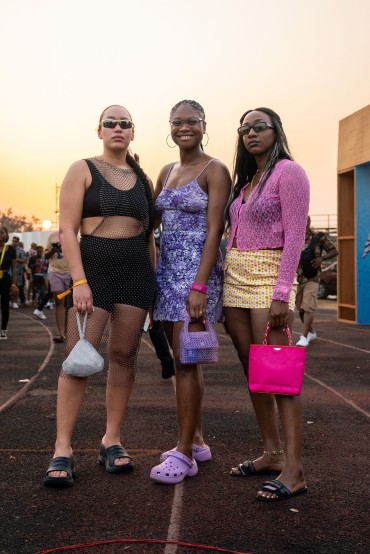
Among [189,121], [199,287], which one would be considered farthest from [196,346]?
[189,121]

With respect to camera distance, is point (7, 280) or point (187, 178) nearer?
point (187, 178)

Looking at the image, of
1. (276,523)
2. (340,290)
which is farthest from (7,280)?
(276,523)

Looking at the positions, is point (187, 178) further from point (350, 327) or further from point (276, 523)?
point (350, 327)

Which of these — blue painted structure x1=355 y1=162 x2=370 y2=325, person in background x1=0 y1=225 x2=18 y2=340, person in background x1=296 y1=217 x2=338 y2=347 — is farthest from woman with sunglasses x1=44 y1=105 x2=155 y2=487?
blue painted structure x1=355 y1=162 x2=370 y2=325

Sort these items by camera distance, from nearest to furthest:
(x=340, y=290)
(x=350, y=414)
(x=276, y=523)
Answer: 1. (x=276, y=523)
2. (x=350, y=414)
3. (x=340, y=290)

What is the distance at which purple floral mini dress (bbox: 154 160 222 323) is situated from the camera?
4223 millimetres

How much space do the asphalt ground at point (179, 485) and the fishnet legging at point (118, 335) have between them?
564 millimetres

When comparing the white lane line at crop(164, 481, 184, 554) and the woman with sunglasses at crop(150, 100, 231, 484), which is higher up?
the woman with sunglasses at crop(150, 100, 231, 484)

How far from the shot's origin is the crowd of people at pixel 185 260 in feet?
13.0

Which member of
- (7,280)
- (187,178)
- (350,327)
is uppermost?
(187,178)

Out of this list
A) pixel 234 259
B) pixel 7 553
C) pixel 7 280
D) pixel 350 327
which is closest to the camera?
pixel 7 553

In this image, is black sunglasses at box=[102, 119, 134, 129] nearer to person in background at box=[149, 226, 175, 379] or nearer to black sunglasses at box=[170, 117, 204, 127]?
black sunglasses at box=[170, 117, 204, 127]

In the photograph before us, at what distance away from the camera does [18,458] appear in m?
4.61

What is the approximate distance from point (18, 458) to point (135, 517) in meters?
1.35
